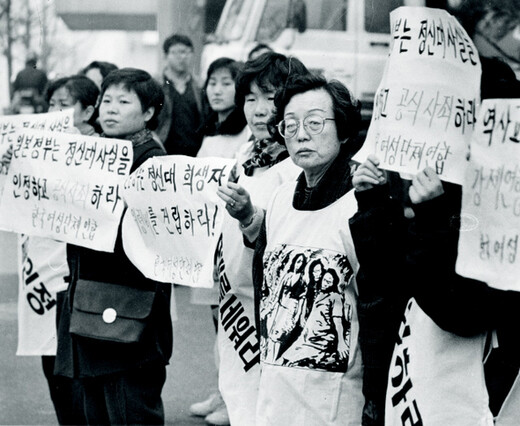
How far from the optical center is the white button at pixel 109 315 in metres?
4.62

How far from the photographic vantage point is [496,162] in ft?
10.0

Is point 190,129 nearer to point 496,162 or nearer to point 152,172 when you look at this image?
point 152,172

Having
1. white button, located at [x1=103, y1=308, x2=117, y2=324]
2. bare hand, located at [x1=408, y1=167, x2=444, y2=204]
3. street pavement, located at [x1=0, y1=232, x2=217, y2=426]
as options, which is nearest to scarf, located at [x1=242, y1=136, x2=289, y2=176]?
white button, located at [x1=103, y1=308, x2=117, y2=324]

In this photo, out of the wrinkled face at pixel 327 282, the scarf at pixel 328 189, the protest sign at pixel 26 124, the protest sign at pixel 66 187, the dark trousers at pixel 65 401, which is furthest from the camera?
the dark trousers at pixel 65 401

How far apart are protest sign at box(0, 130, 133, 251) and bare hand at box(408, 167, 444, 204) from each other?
1.83 metres

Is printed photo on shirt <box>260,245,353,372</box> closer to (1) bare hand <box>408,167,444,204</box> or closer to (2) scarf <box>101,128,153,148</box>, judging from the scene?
(1) bare hand <box>408,167,444,204</box>

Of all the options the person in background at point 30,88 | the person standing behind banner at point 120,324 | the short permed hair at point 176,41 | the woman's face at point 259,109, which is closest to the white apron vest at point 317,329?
the woman's face at point 259,109

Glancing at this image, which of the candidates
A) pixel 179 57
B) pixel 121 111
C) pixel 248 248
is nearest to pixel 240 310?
pixel 248 248

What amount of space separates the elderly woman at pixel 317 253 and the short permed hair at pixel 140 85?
112cm

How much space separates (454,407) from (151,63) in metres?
13.3

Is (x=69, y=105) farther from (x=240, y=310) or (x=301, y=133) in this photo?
(x=301, y=133)

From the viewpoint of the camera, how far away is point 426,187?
315 cm

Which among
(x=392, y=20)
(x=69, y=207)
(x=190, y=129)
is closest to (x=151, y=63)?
(x=190, y=129)

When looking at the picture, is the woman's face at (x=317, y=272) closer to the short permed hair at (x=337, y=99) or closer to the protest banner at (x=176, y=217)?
the short permed hair at (x=337, y=99)
